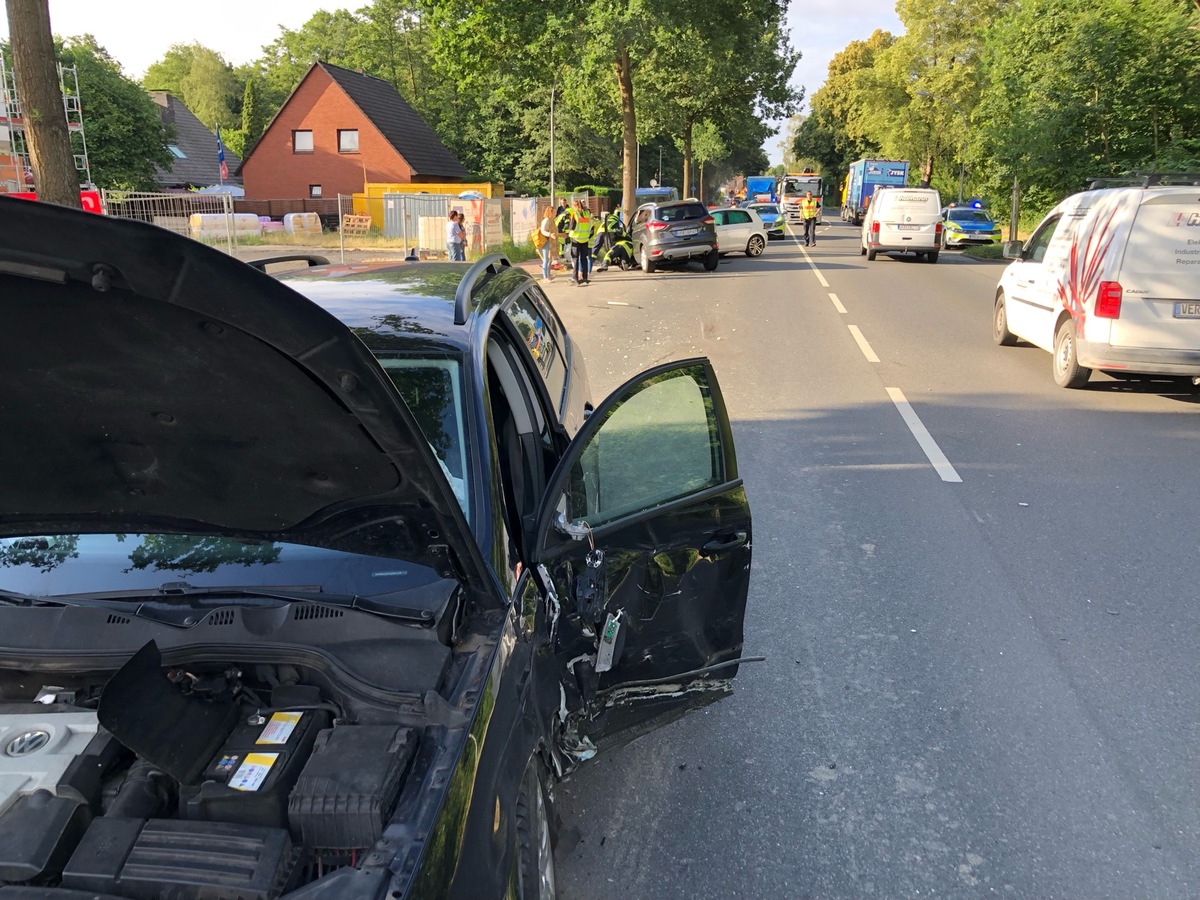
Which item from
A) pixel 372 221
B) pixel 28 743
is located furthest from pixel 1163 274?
pixel 372 221

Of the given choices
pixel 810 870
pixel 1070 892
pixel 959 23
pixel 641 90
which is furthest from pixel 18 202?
pixel 959 23

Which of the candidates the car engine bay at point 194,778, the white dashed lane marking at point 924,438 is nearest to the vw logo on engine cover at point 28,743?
the car engine bay at point 194,778

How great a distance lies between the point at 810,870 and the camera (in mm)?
2803

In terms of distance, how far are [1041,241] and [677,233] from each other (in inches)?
485

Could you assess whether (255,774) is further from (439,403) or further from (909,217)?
(909,217)

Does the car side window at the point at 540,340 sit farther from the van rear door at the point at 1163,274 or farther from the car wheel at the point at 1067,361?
the car wheel at the point at 1067,361

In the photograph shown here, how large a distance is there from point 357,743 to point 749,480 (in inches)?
193

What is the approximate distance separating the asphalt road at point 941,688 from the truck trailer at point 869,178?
147ft

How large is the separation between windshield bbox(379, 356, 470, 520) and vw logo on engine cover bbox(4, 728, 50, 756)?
111 centimetres

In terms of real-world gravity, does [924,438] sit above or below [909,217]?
below

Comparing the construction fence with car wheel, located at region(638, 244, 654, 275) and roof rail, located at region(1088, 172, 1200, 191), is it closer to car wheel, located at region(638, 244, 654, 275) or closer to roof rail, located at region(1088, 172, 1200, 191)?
car wheel, located at region(638, 244, 654, 275)

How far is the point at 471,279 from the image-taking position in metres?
3.48

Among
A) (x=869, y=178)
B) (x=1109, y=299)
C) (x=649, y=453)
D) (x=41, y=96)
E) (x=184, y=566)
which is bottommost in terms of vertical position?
(x=184, y=566)

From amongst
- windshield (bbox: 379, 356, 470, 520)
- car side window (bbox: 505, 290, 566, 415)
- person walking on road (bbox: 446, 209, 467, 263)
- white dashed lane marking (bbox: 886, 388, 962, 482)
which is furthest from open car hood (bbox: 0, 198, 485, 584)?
person walking on road (bbox: 446, 209, 467, 263)
